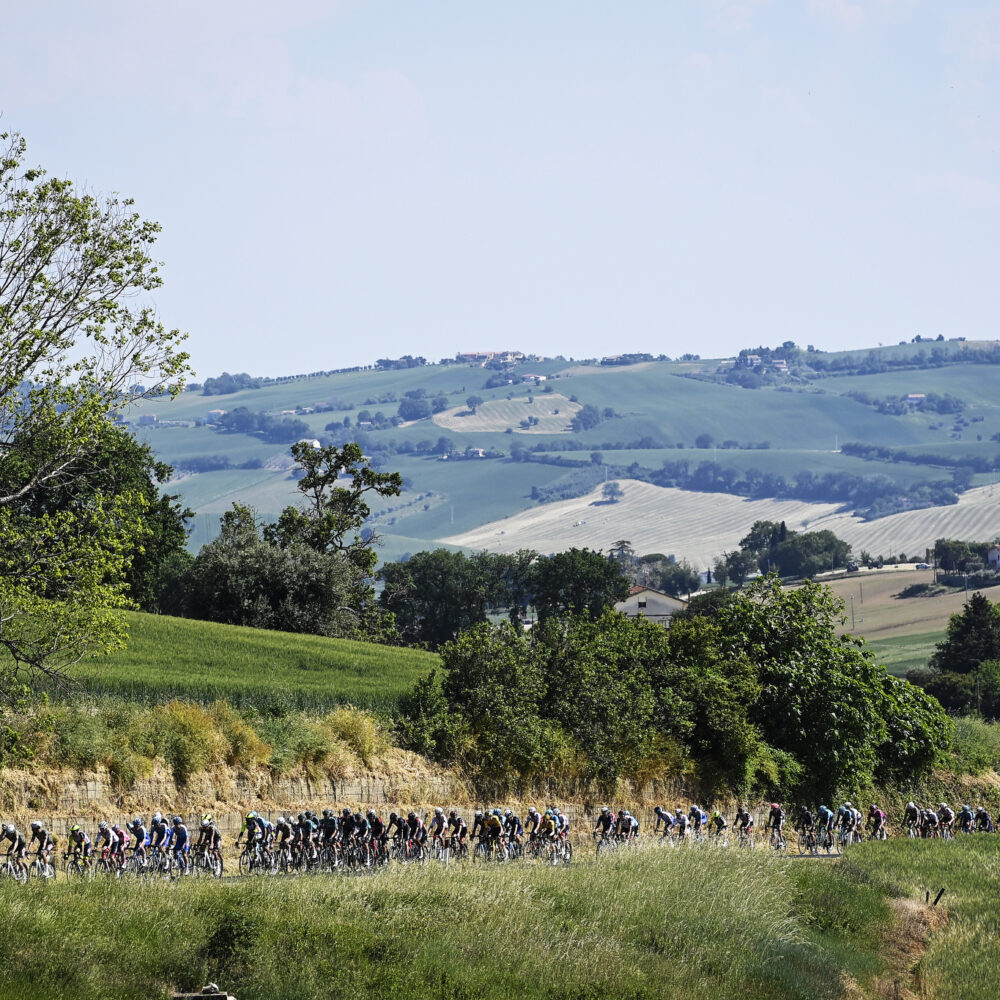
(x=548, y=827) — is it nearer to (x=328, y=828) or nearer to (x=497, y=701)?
(x=328, y=828)

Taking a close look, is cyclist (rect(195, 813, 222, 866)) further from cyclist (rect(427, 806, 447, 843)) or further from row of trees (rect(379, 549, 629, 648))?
row of trees (rect(379, 549, 629, 648))

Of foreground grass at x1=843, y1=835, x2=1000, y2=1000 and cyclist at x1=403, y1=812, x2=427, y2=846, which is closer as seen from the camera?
foreground grass at x1=843, y1=835, x2=1000, y2=1000

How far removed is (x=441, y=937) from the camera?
32.1 metres

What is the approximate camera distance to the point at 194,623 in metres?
74.4

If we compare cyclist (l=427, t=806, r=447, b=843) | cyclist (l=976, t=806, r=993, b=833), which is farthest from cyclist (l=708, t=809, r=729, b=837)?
cyclist (l=976, t=806, r=993, b=833)

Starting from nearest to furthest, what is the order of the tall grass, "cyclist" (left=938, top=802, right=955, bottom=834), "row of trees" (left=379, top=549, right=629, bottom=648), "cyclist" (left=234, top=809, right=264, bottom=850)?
"cyclist" (left=234, top=809, right=264, bottom=850), the tall grass, "cyclist" (left=938, top=802, right=955, bottom=834), "row of trees" (left=379, top=549, right=629, bottom=648)

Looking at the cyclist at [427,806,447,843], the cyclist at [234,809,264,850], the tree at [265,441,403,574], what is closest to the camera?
the cyclist at [234,809,264,850]

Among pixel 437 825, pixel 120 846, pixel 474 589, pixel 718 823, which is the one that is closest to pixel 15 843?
pixel 120 846

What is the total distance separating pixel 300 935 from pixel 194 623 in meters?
45.2

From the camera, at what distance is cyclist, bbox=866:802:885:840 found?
59.6 m

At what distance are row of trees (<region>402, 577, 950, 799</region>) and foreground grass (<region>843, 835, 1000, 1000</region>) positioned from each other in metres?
9.62

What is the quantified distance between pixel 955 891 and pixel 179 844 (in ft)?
83.9

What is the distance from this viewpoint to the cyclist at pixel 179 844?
39.9 m

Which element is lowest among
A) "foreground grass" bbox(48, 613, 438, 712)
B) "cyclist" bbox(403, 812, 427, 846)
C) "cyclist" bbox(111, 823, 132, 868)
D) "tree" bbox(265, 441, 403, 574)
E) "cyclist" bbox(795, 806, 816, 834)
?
"cyclist" bbox(795, 806, 816, 834)
